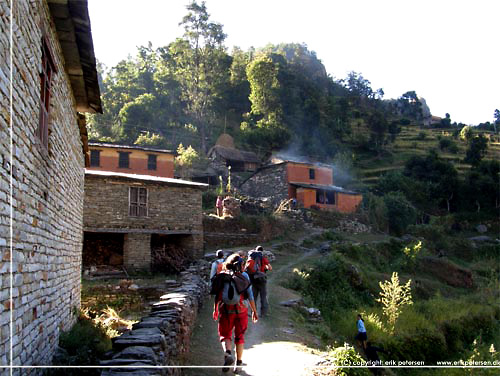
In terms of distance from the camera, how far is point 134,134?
45.1 metres

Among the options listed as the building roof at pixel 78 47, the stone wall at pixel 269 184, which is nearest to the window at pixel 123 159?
the stone wall at pixel 269 184

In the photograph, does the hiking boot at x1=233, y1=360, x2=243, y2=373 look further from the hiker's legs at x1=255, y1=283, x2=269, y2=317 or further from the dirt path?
the hiker's legs at x1=255, y1=283, x2=269, y2=317

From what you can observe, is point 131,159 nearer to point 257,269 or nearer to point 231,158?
point 231,158

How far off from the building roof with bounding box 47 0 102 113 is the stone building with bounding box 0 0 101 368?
2 cm

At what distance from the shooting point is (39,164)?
6.22 meters

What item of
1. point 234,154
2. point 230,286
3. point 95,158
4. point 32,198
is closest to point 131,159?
point 95,158

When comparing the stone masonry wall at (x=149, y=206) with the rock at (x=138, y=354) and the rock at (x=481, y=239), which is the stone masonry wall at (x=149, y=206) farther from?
the rock at (x=481, y=239)

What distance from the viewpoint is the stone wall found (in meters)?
36.4

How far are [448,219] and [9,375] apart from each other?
134 ft

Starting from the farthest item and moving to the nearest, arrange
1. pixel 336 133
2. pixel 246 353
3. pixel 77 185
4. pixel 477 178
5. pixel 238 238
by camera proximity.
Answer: pixel 336 133 → pixel 477 178 → pixel 238 238 → pixel 77 185 → pixel 246 353

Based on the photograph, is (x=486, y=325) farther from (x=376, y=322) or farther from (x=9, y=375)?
(x=9, y=375)

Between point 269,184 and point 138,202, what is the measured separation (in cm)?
1906

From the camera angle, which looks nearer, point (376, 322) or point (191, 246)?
point (376, 322)

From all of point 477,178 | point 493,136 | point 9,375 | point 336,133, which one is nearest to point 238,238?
point 9,375
